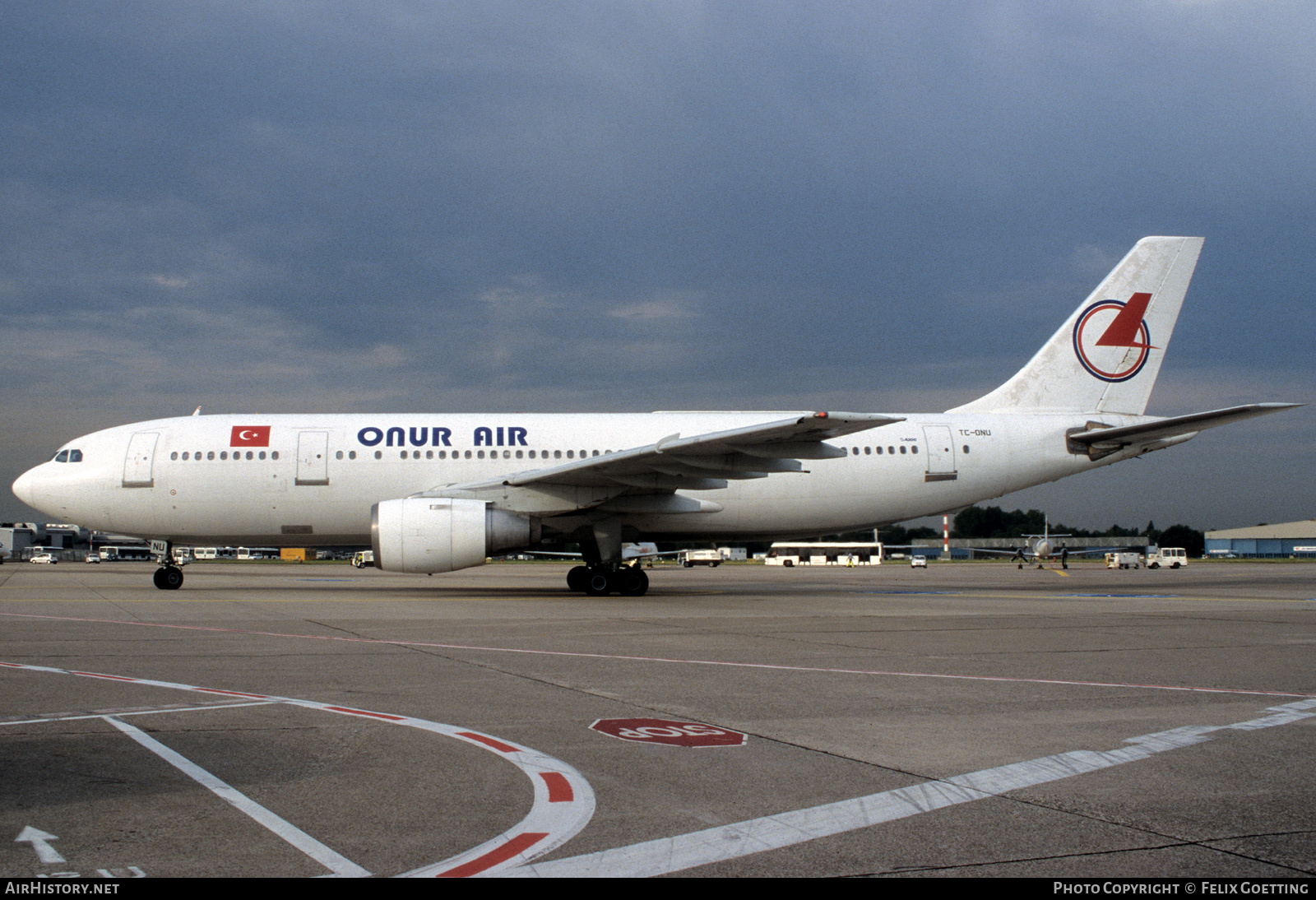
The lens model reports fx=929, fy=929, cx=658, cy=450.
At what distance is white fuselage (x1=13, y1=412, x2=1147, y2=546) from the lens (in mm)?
19266

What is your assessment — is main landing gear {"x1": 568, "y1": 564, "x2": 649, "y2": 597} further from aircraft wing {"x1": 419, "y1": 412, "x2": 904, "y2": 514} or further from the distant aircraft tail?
the distant aircraft tail

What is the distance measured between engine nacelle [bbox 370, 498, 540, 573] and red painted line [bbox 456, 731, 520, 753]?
11788 mm

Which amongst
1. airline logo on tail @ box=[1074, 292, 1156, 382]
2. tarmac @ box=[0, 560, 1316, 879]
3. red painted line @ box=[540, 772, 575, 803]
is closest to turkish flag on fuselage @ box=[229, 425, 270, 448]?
tarmac @ box=[0, 560, 1316, 879]

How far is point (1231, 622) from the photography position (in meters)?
12.7

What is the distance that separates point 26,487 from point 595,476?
1281 centimetres

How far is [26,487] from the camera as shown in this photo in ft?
65.8

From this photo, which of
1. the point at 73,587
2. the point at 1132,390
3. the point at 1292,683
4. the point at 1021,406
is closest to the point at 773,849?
the point at 1292,683

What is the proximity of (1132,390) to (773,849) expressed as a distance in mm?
21488

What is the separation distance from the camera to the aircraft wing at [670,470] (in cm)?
1548

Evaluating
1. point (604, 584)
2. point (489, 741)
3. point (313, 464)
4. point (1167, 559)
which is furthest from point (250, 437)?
point (1167, 559)

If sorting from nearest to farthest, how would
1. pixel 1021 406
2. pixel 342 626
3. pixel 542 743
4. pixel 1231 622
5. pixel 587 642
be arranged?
pixel 542 743 < pixel 587 642 < pixel 342 626 < pixel 1231 622 < pixel 1021 406

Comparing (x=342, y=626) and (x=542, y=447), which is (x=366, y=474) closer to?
(x=542, y=447)

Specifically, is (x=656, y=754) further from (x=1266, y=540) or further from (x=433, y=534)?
(x=1266, y=540)

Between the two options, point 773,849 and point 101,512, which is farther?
point 101,512
